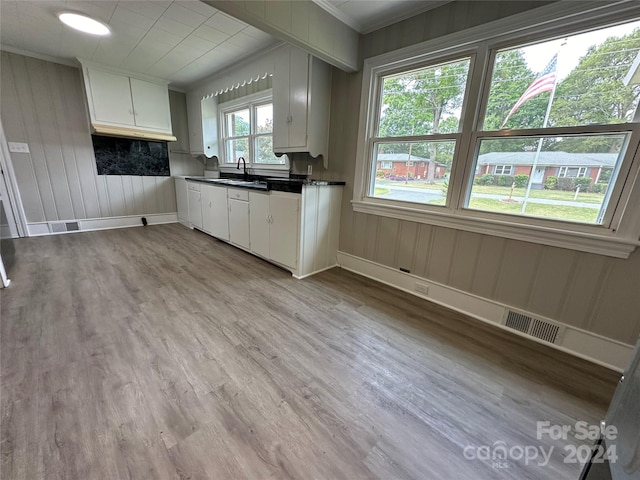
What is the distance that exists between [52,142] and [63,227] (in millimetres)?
1257

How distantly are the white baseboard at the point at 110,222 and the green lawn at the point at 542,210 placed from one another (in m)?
5.16

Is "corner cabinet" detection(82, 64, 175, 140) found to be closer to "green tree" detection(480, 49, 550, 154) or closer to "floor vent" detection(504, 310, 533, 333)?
"green tree" detection(480, 49, 550, 154)

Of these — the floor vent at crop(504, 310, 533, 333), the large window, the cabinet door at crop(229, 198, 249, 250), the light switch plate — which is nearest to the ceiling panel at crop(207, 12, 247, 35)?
the large window

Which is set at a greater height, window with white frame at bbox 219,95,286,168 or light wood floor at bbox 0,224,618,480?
window with white frame at bbox 219,95,286,168

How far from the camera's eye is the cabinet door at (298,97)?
8.75 feet

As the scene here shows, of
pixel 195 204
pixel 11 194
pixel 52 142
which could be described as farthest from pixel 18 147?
→ pixel 195 204

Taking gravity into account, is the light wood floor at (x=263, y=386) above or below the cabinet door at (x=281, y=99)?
below

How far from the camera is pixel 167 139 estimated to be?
4422mm

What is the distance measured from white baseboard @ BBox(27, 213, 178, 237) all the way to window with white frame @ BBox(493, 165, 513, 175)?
17.4ft

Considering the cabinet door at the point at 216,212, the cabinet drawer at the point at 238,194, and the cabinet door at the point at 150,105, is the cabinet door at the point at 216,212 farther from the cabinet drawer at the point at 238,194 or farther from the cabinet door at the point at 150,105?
the cabinet door at the point at 150,105

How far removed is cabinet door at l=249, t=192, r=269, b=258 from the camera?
293cm

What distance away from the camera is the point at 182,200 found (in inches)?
188

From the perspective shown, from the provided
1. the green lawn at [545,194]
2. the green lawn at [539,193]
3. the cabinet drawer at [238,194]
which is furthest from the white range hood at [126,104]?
the green lawn at [545,194]

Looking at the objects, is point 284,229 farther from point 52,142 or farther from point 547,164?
point 52,142
